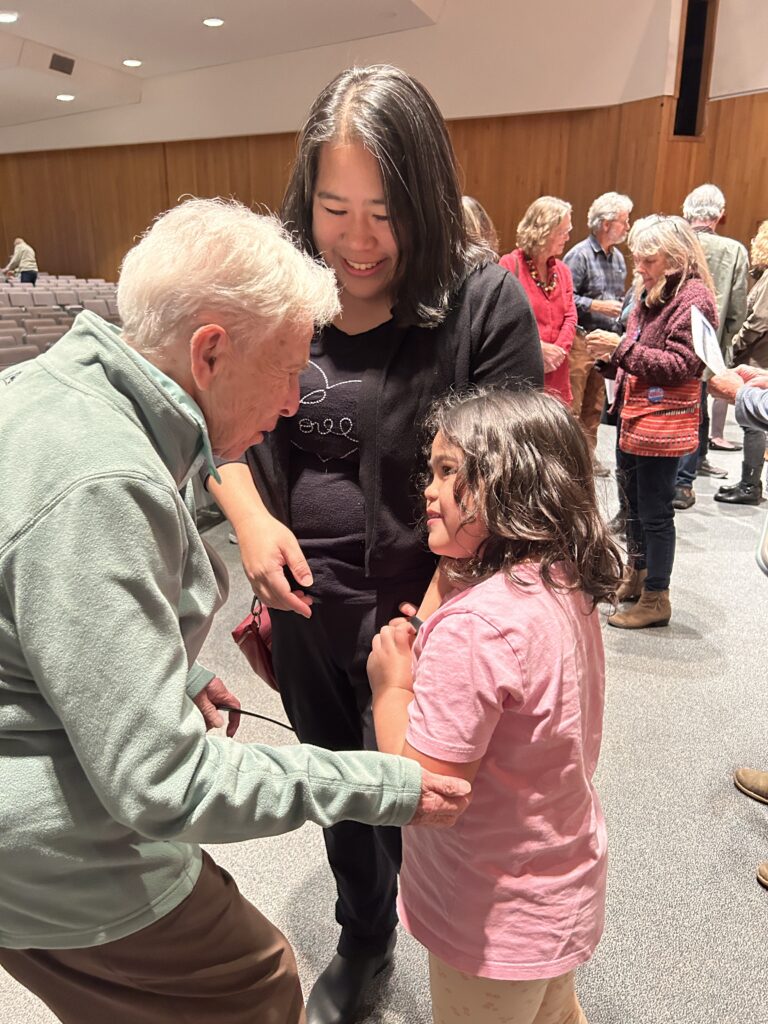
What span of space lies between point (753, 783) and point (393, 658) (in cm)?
166

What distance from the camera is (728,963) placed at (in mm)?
1786

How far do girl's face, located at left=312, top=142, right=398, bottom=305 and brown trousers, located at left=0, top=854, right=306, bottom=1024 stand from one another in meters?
0.89

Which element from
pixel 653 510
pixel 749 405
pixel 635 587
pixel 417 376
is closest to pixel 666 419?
pixel 653 510

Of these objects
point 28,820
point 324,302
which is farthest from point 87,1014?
point 324,302

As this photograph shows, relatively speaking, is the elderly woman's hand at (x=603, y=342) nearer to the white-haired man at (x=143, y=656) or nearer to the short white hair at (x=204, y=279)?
the white-haired man at (x=143, y=656)

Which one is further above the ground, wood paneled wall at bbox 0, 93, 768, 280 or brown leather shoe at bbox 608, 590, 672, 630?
wood paneled wall at bbox 0, 93, 768, 280

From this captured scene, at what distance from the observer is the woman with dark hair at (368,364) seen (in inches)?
47.6

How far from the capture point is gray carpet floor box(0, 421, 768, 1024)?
1.71m

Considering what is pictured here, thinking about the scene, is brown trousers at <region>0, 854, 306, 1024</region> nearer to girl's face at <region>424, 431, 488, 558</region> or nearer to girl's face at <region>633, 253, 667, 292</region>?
girl's face at <region>424, 431, 488, 558</region>

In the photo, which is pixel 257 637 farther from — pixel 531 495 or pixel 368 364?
pixel 531 495

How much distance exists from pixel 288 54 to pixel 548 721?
1144 centimetres

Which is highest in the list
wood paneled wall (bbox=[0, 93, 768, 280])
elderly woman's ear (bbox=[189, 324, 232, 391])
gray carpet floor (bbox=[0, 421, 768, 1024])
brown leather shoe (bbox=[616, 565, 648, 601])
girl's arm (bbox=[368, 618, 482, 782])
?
Result: wood paneled wall (bbox=[0, 93, 768, 280])

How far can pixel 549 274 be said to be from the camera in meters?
4.25

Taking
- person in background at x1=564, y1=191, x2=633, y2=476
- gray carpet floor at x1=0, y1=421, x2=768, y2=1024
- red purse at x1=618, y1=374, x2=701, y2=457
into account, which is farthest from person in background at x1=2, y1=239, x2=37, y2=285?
red purse at x1=618, y1=374, x2=701, y2=457
